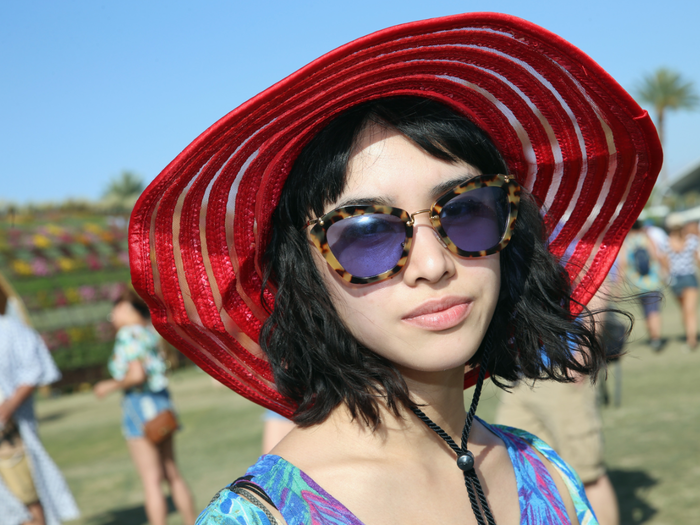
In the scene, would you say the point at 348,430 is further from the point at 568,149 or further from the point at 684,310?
the point at 684,310

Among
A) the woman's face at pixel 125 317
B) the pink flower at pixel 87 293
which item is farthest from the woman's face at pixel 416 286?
the pink flower at pixel 87 293

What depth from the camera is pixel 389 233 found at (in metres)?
1.36

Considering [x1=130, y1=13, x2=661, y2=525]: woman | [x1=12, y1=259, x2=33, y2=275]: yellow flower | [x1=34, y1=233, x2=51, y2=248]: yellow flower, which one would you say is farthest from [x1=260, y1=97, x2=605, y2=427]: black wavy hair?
[x1=34, y1=233, x2=51, y2=248]: yellow flower

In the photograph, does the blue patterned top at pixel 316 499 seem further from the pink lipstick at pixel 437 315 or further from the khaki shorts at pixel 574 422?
the khaki shorts at pixel 574 422

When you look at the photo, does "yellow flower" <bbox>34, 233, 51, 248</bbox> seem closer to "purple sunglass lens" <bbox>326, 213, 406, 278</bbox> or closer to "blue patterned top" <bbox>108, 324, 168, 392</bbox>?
"blue patterned top" <bbox>108, 324, 168, 392</bbox>

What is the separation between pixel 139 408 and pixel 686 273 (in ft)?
27.1

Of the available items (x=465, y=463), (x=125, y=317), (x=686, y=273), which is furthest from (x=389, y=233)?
(x=686, y=273)

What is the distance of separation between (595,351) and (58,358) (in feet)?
42.2

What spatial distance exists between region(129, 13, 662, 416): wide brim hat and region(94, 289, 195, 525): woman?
11.5 ft

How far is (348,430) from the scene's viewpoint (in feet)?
4.78

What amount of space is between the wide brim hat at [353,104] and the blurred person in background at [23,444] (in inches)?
134

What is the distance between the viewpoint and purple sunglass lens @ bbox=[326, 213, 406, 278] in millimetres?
1354

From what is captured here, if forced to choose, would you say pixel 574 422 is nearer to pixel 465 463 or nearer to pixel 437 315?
pixel 465 463

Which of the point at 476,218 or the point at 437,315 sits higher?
the point at 476,218
